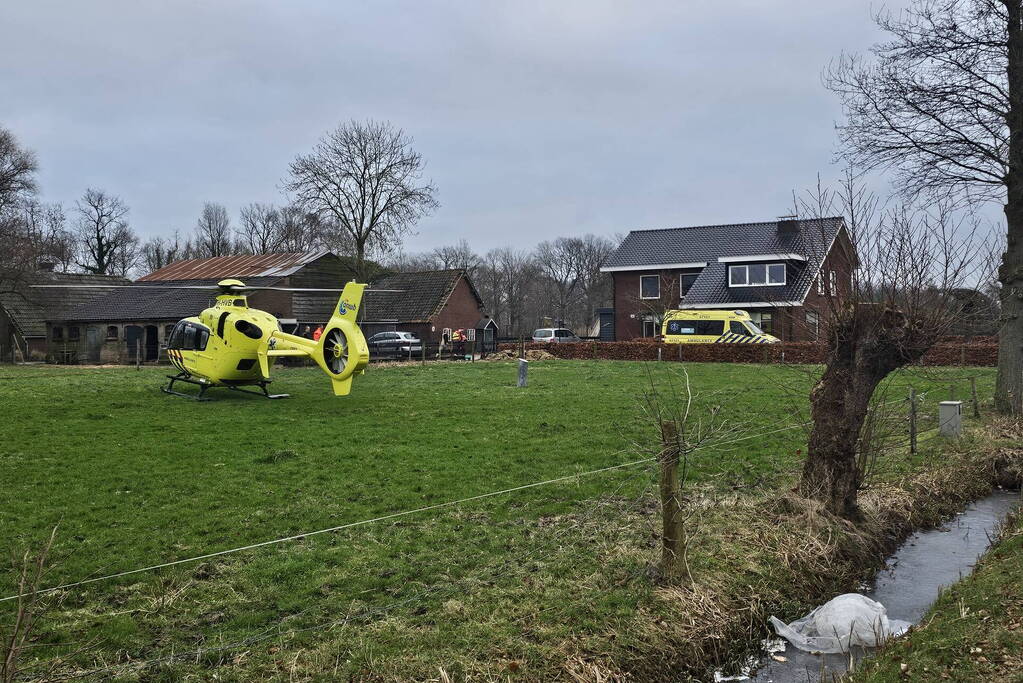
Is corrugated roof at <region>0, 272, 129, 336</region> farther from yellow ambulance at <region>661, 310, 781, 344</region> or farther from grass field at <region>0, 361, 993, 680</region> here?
yellow ambulance at <region>661, 310, 781, 344</region>

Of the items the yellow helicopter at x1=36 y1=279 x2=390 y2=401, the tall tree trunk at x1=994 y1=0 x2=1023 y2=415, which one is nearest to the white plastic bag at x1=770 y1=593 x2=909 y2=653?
the tall tree trunk at x1=994 y1=0 x2=1023 y2=415

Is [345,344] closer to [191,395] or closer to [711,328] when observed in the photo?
[191,395]

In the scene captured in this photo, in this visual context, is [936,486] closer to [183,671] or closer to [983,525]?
[983,525]

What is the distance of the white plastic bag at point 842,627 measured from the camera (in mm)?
6234

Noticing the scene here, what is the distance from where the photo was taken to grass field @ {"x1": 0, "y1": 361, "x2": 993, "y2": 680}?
551cm

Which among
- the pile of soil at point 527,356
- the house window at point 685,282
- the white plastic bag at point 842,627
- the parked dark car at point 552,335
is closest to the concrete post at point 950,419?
the white plastic bag at point 842,627

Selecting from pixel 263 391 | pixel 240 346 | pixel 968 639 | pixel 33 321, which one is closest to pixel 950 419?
pixel 968 639

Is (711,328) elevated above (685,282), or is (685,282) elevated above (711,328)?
(685,282)

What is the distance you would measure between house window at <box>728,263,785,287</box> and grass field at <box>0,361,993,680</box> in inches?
1001

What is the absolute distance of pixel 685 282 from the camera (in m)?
44.8

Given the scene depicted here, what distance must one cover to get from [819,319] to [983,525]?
133 inches

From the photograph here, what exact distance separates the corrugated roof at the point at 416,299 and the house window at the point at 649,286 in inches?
415

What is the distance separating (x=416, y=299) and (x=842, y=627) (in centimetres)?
4085

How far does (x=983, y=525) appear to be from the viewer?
9453 mm
